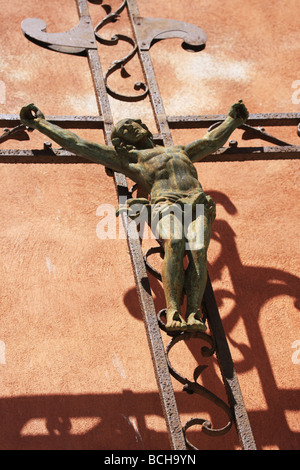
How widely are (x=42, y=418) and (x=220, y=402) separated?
3.33ft

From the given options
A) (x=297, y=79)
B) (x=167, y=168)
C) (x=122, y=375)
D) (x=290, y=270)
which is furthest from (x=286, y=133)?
(x=122, y=375)

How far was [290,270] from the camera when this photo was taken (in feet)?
16.0

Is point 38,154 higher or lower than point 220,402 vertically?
higher

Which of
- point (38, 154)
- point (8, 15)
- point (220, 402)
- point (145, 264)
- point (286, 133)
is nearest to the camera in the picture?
point (220, 402)

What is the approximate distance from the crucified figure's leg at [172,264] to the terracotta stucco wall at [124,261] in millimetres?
831

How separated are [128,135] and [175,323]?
1.09 meters

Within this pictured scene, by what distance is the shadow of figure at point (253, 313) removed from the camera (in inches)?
170

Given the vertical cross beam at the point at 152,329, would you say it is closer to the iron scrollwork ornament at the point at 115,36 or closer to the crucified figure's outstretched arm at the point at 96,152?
the crucified figure's outstretched arm at the point at 96,152

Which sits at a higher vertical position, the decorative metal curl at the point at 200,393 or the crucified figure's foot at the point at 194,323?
the crucified figure's foot at the point at 194,323

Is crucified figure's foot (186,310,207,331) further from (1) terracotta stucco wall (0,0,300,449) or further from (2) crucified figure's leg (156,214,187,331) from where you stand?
(1) terracotta stucco wall (0,0,300,449)

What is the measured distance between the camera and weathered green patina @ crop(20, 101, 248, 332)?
380 cm

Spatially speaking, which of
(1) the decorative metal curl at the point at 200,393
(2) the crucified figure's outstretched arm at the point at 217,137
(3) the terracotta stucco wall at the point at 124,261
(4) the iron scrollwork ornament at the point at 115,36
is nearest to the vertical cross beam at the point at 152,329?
(1) the decorative metal curl at the point at 200,393

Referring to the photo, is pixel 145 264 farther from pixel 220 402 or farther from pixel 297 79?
pixel 297 79

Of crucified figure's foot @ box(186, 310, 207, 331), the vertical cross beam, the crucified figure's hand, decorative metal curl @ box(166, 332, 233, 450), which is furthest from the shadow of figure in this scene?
the crucified figure's hand
